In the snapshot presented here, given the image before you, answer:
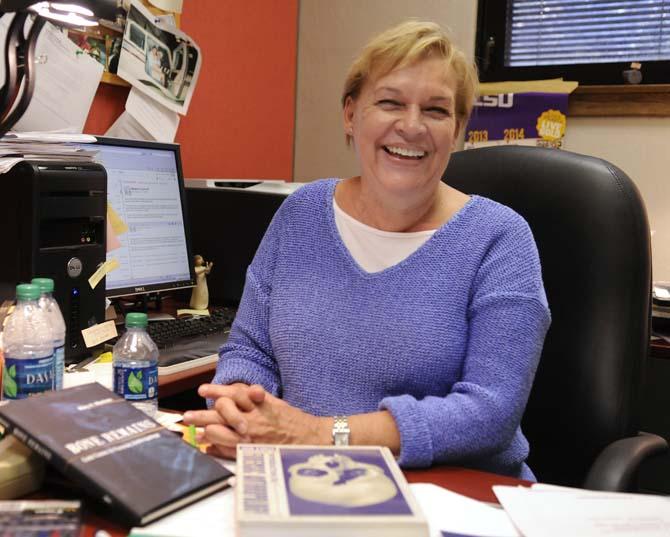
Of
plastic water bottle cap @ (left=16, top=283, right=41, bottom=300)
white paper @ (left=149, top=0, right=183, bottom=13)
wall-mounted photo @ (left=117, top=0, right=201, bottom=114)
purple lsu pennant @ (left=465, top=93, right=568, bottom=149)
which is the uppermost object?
white paper @ (left=149, top=0, right=183, bottom=13)

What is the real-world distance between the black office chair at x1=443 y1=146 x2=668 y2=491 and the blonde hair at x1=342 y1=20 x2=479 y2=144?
187 mm

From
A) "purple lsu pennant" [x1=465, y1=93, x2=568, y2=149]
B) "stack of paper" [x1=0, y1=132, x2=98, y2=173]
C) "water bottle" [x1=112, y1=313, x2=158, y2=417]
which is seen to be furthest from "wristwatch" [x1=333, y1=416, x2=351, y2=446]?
"purple lsu pennant" [x1=465, y1=93, x2=568, y2=149]

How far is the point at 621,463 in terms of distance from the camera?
113 centimetres

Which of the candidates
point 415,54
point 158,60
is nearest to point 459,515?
point 415,54

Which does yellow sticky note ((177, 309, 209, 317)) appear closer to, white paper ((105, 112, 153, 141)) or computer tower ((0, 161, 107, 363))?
Result: computer tower ((0, 161, 107, 363))

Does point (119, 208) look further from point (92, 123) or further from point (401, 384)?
point (401, 384)

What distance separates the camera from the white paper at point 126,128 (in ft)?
6.62

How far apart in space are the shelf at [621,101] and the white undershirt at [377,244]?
4.03 ft

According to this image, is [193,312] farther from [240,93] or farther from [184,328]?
[240,93]

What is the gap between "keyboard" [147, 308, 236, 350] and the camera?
1588 mm

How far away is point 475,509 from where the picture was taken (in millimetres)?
855

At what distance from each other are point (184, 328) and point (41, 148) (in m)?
0.51

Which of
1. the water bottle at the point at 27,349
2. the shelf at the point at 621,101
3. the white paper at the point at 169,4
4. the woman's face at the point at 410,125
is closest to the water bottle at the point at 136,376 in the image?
the water bottle at the point at 27,349

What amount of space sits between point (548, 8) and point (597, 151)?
1.68ft
